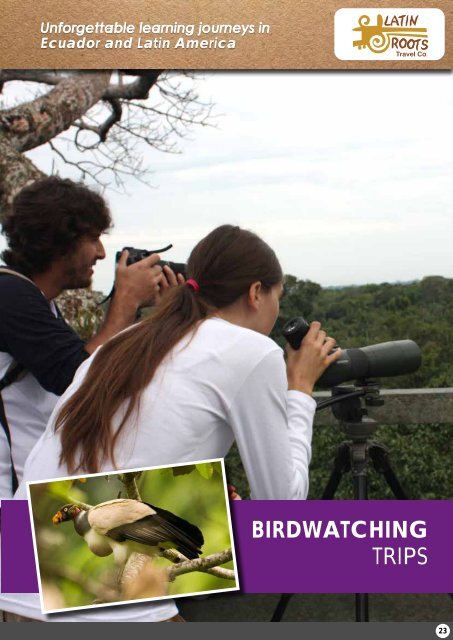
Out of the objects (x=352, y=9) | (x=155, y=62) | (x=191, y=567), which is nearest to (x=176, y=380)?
(x=191, y=567)

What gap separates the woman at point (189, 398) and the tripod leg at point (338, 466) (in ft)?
2.46

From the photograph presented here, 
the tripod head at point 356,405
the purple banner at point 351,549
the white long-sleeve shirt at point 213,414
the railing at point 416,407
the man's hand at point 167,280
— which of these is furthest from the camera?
the railing at point 416,407

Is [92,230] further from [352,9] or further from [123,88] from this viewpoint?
[123,88]

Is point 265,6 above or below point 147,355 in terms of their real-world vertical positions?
above

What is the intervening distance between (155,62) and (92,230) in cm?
57

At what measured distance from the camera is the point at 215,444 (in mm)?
1700

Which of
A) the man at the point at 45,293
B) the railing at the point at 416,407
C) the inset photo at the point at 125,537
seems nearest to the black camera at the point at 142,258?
the man at the point at 45,293

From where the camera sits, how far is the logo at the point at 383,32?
236 centimetres

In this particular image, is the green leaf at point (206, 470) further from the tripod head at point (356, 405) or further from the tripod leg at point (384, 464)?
the tripod leg at point (384, 464)

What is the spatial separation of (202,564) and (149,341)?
0.55 metres

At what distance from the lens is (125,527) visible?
1.79 meters

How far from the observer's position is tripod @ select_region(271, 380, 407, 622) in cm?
246
